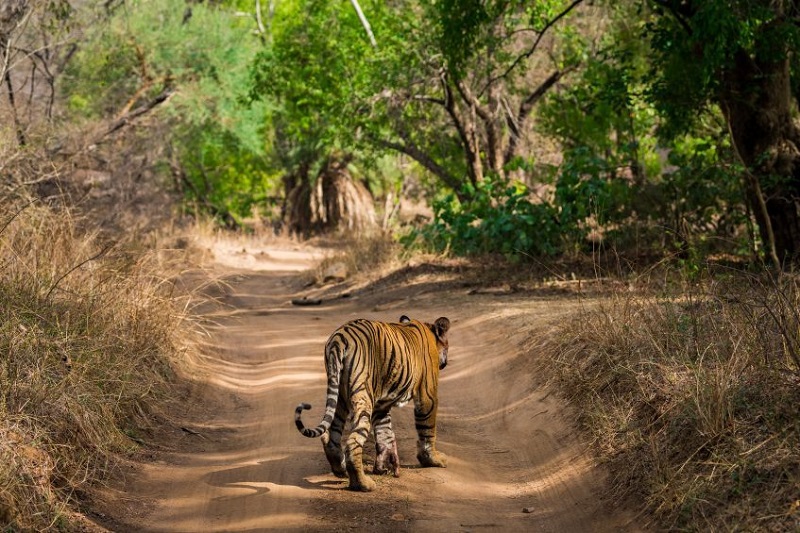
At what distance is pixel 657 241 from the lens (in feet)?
56.4

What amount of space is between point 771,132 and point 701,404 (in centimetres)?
929

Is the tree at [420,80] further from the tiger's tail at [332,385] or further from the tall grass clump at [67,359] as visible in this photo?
the tiger's tail at [332,385]

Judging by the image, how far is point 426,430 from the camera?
7586 millimetres

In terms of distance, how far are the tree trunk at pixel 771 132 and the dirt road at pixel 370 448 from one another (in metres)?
3.64

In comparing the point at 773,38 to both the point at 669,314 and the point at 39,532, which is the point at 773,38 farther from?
the point at 39,532

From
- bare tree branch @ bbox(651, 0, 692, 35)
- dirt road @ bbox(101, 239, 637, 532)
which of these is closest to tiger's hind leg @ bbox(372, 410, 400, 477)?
dirt road @ bbox(101, 239, 637, 532)

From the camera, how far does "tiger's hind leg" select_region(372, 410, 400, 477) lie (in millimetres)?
A: 7332

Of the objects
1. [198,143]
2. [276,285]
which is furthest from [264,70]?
[276,285]

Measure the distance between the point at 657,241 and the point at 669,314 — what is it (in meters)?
8.95

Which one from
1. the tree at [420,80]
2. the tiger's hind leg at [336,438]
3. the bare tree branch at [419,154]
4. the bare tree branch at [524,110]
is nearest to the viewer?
the tiger's hind leg at [336,438]

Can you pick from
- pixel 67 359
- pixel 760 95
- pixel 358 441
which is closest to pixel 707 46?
pixel 760 95

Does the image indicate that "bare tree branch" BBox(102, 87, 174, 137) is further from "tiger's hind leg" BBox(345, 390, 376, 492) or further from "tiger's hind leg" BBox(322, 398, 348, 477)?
"tiger's hind leg" BBox(345, 390, 376, 492)

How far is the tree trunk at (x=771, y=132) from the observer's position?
1443 centimetres

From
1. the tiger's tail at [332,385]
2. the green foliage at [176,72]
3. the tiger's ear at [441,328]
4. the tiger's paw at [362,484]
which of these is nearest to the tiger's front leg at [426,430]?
the tiger's ear at [441,328]
